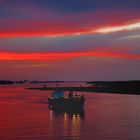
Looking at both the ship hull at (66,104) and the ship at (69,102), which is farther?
the ship hull at (66,104)

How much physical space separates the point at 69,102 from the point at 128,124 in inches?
946

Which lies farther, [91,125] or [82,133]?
[91,125]

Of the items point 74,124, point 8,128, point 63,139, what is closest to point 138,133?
point 63,139

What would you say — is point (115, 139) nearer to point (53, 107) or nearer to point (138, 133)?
point (138, 133)

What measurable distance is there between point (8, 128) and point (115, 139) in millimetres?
11689

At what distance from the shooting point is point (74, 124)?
40.7m

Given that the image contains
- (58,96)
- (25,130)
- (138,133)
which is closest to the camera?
(138,133)

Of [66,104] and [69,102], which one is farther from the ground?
[69,102]

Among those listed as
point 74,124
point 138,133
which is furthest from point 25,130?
point 138,133

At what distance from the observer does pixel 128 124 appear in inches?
1550

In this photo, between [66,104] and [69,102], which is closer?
[69,102]

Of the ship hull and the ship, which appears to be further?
the ship hull

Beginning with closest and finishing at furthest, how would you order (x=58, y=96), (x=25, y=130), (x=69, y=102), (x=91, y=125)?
1. (x=25, y=130)
2. (x=91, y=125)
3. (x=69, y=102)
4. (x=58, y=96)

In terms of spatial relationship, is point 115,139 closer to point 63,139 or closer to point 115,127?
point 63,139
